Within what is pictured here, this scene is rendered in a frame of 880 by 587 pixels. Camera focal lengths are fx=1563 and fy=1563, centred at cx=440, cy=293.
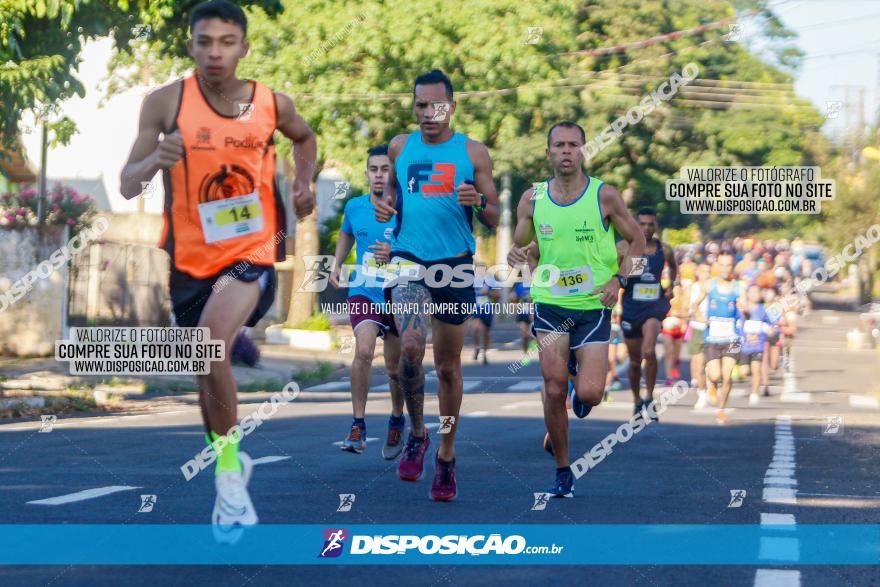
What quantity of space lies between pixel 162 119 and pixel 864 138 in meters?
64.1

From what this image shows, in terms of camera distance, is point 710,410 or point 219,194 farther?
point 710,410

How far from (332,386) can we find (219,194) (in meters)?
17.7

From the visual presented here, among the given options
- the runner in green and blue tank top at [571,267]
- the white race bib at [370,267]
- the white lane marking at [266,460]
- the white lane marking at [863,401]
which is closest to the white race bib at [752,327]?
→ the white lane marking at [863,401]

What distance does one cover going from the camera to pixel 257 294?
6.35 metres

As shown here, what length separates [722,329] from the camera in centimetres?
1767

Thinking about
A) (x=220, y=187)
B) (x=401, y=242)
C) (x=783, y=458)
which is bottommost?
(x=783, y=458)

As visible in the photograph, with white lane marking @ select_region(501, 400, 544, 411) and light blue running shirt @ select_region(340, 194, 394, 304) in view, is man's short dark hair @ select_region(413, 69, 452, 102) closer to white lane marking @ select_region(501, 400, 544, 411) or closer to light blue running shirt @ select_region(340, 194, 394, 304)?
light blue running shirt @ select_region(340, 194, 394, 304)

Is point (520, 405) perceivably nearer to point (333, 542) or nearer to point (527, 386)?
point (527, 386)

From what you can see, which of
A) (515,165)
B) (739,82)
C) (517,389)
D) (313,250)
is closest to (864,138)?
(739,82)

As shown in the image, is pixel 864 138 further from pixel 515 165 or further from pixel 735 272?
pixel 735 272

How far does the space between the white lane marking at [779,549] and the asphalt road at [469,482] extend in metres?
Result: 0.17

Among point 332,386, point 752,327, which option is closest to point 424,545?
point 752,327

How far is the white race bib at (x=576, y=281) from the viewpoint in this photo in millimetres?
9359

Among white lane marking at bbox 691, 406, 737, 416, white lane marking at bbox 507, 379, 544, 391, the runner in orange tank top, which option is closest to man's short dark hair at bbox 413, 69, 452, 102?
the runner in orange tank top
